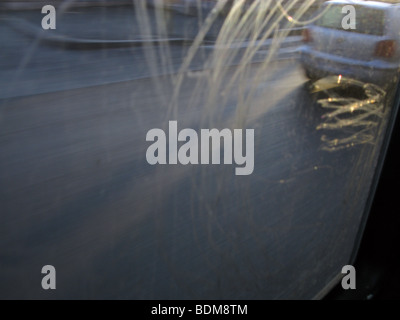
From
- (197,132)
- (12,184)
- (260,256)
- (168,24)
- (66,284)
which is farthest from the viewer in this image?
(168,24)

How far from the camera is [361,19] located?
5.64 meters

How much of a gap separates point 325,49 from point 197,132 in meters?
3.03

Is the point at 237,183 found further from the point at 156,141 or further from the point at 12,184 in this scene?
the point at 12,184

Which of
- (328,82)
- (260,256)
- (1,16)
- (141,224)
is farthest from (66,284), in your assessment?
(1,16)

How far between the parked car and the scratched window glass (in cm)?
2

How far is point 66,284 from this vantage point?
241cm

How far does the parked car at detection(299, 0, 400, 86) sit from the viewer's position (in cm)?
506

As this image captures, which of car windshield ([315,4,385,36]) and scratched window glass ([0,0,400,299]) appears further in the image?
car windshield ([315,4,385,36])
